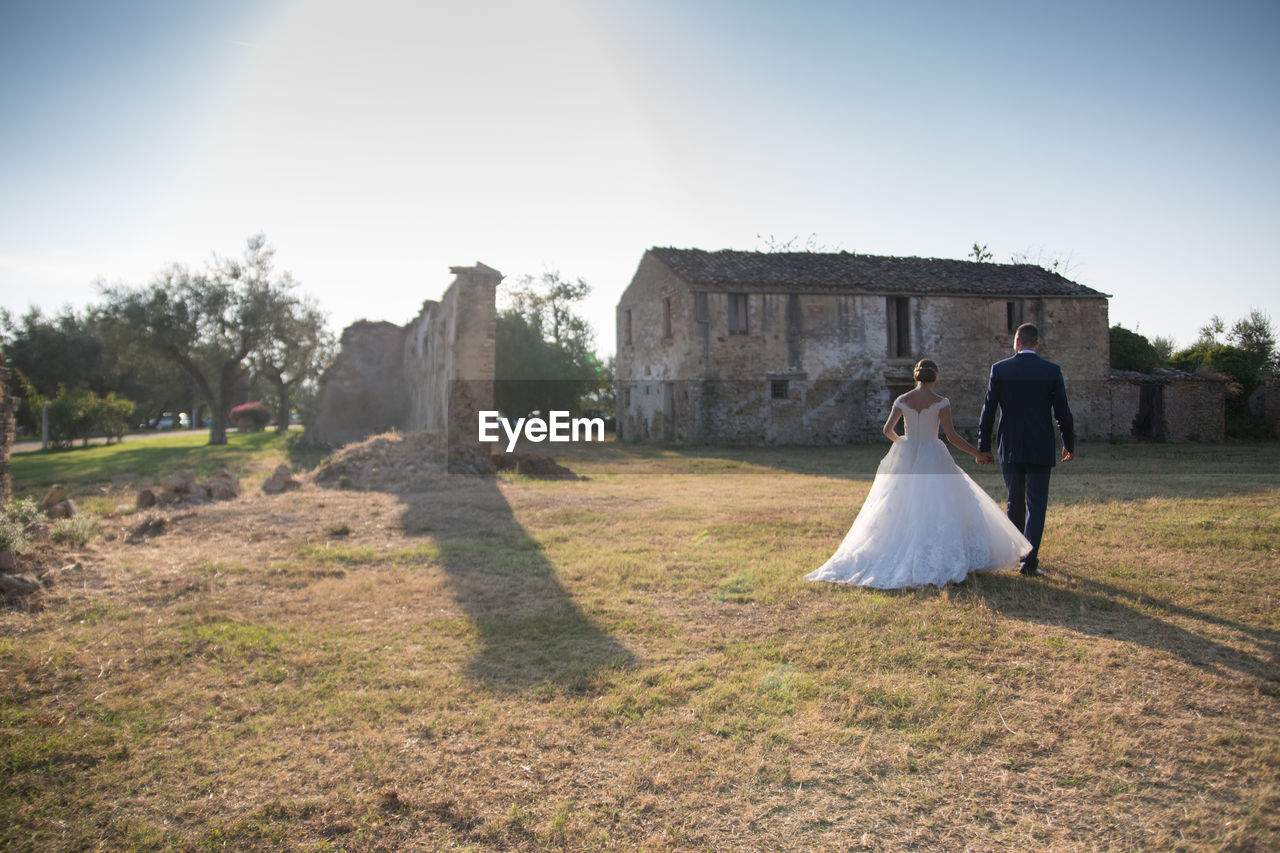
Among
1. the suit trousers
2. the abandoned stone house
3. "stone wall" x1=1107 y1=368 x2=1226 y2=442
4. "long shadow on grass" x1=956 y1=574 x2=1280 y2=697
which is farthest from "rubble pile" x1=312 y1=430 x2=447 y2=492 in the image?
"stone wall" x1=1107 y1=368 x2=1226 y2=442

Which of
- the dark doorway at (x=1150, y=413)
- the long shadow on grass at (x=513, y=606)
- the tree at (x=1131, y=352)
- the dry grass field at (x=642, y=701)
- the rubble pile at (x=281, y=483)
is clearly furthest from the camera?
the tree at (x=1131, y=352)

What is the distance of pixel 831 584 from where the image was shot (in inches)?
228

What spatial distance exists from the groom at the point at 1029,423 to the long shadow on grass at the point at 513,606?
3.55 m

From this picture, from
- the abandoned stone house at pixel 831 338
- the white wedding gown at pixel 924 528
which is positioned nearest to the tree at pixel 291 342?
the abandoned stone house at pixel 831 338

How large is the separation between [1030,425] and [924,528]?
1.20m

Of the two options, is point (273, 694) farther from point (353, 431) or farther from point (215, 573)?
point (353, 431)

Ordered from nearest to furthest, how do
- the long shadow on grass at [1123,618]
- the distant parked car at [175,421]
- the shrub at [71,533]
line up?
the long shadow on grass at [1123,618] → the shrub at [71,533] → the distant parked car at [175,421]

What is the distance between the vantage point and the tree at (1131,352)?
28.0 meters

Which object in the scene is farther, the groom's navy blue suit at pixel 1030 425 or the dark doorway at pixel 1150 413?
the dark doorway at pixel 1150 413

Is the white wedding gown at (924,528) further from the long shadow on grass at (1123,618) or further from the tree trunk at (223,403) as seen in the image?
the tree trunk at (223,403)

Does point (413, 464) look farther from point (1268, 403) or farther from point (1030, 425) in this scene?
point (1268, 403)

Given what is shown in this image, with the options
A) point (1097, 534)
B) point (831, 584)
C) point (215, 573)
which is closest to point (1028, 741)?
point (831, 584)

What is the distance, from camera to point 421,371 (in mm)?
21062

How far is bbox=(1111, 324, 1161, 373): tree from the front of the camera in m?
28.0
